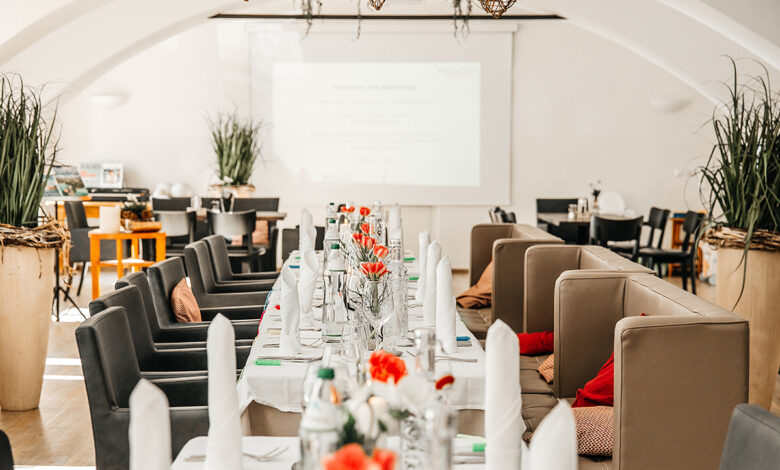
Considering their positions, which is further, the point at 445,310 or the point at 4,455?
the point at 445,310

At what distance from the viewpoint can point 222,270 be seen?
5.94m

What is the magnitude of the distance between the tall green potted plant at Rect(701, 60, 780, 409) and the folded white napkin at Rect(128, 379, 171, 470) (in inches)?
143

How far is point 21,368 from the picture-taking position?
4.82m

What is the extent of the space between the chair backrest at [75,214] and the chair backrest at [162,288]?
4.61m

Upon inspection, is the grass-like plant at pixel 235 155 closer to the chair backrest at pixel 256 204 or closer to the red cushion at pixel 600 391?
the chair backrest at pixel 256 204

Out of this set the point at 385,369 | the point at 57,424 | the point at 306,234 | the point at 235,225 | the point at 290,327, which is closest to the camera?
the point at 385,369

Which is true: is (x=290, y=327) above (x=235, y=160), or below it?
below

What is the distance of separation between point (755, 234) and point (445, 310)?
221cm

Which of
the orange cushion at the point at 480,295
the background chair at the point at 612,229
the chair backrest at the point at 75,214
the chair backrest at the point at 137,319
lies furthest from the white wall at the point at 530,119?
the chair backrest at the point at 137,319

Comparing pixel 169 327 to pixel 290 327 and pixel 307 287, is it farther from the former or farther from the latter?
pixel 290 327

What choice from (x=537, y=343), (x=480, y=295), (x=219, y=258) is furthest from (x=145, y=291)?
(x=480, y=295)

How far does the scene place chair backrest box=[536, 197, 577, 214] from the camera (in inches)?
402

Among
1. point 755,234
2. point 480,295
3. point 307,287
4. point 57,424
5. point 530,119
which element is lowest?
point 57,424

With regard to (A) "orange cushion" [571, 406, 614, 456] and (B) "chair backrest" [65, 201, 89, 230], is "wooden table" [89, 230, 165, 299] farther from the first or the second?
(A) "orange cushion" [571, 406, 614, 456]
